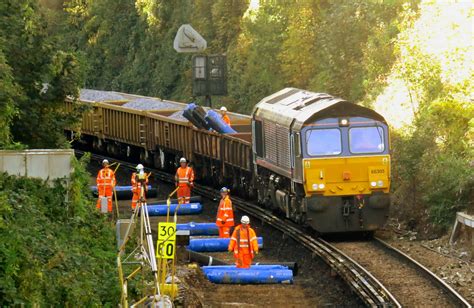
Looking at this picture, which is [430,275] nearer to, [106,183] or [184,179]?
[106,183]

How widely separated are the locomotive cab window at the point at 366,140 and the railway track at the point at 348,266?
80.9 inches

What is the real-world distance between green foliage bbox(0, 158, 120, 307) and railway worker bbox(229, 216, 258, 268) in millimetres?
2201

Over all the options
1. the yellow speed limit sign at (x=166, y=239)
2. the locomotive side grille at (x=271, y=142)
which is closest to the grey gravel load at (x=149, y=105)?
the locomotive side grille at (x=271, y=142)

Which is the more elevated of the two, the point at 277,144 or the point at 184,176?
the point at 277,144

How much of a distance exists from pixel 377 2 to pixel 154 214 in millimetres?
12864

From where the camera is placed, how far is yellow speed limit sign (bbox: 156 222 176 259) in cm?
1516

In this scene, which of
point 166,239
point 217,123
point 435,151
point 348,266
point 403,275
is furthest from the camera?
point 217,123

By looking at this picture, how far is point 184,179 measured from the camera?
28344 mm

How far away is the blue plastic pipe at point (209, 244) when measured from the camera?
78.3 ft

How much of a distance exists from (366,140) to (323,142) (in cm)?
92

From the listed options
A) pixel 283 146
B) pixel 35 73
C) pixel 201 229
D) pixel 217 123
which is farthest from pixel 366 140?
pixel 217 123

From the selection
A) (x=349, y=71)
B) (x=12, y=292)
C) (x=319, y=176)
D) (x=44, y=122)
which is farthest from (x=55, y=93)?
(x=349, y=71)

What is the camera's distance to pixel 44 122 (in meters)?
23.5

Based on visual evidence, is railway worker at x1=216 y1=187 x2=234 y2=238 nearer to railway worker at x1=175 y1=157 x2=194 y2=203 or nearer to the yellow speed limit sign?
railway worker at x1=175 y1=157 x2=194 y2=203
